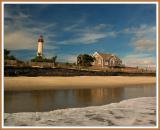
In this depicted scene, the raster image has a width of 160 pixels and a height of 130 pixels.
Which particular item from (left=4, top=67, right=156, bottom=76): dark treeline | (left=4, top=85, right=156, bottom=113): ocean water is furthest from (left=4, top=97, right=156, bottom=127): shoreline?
(left=4, top=67, right=156, bottom=76): dark treeline

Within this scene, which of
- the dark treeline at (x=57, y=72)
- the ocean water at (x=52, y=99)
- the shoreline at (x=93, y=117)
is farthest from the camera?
the dark treeline at (x=57, y=72)

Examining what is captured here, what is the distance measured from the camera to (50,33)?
7.46 m

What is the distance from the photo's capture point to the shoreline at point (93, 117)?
6047 millimetres

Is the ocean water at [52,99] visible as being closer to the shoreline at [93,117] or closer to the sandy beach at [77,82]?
the shoreline at [93,117]

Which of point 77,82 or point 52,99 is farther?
point 77,82

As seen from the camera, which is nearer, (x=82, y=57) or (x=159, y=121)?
(x=159, y=121)

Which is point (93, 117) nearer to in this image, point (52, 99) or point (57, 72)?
point (52, 99)

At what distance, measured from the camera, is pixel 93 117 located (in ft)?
20.7

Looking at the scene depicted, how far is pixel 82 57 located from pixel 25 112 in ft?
7.30

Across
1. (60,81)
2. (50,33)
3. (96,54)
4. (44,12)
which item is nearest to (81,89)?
(60,81)

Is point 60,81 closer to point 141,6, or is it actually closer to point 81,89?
point 81,89

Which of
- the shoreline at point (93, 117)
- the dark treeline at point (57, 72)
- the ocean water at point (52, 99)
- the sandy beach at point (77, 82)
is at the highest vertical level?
the dark treeline at point (57, 72)

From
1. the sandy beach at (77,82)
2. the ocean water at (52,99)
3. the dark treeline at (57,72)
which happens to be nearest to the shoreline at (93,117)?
the ocean water at (52,99)

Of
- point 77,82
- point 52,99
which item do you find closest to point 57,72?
point 77,82
